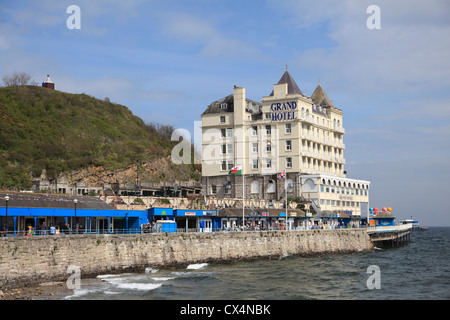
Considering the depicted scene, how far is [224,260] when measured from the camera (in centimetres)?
5984

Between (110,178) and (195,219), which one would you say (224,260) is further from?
(110,178)

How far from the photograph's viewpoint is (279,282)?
46.2 metres

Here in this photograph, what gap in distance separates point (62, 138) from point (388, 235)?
6515 cm

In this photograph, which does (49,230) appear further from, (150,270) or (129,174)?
(129,174)

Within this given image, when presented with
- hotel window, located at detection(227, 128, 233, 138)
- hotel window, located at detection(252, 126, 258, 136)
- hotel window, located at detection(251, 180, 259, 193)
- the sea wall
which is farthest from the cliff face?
the sea wall

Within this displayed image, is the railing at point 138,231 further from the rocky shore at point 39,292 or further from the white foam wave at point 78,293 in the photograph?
the white foam wave at point 78,293

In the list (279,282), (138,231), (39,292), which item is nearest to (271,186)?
(138,231)

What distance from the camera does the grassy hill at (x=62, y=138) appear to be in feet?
329

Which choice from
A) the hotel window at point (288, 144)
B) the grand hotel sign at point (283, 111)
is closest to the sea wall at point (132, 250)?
the hotel window at point (288, 144)

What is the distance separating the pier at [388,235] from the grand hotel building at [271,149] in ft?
33.6

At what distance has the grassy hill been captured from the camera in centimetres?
10025
